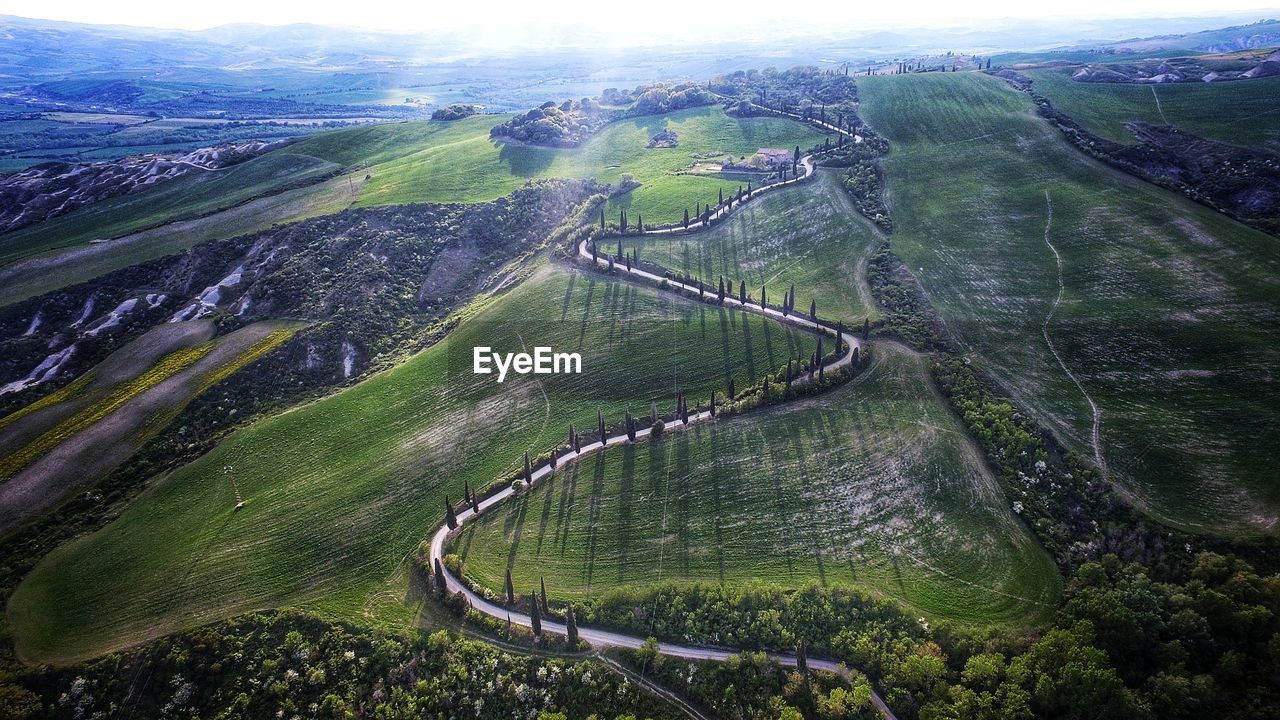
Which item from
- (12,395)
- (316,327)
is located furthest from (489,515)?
(12,395)

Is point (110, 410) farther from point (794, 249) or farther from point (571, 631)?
point (794, 249)

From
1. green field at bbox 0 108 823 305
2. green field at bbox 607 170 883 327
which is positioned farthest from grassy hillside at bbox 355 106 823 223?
green field at bbox 607 170 883 327

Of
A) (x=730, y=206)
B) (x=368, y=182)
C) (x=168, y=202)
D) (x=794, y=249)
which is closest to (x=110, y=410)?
(x=368, y=182)

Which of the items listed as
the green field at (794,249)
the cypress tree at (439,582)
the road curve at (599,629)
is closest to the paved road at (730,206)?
the green field at (794,249)

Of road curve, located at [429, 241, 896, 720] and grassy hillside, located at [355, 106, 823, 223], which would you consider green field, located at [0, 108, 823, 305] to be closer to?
grassy hillside, located at [355, 106, 823, 223]

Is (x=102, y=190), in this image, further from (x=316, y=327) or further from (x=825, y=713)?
(x=825, y=713)
